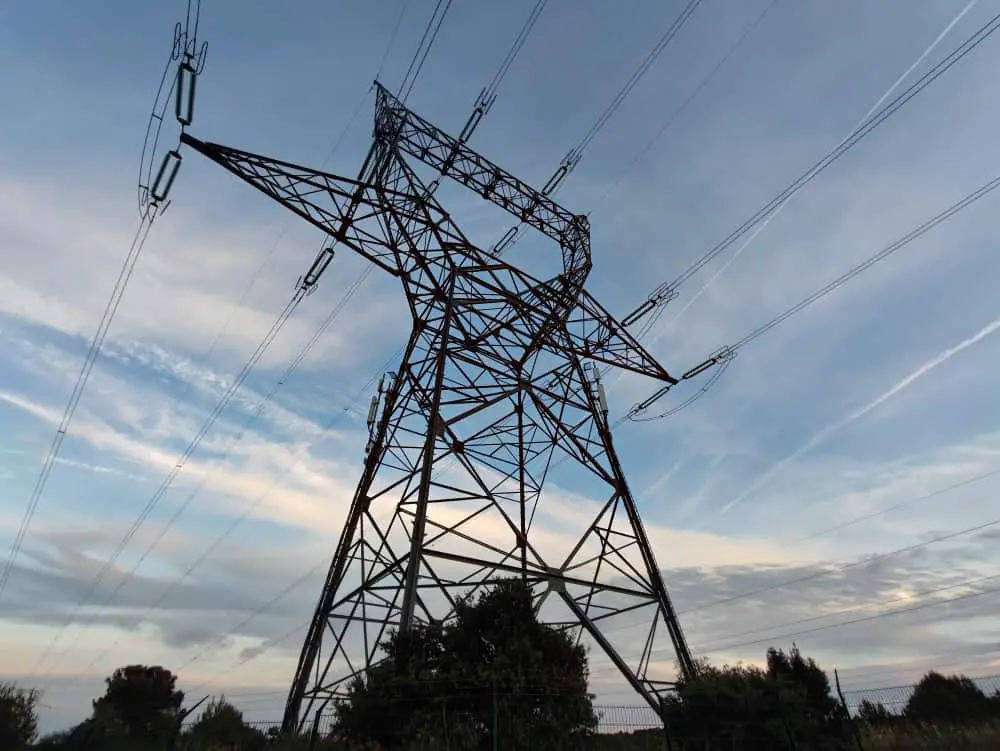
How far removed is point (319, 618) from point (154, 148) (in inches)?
476

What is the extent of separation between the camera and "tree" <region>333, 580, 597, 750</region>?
35.7 ft

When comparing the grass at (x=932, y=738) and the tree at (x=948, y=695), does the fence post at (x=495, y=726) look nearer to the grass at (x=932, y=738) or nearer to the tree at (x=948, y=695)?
the grass at (x=932, y=738)

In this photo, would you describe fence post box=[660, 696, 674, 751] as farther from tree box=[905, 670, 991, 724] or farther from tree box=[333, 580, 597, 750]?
tree box=[905, 670, 991, 724]

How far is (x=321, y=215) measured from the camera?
53.2 ft

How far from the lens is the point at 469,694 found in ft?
37.1

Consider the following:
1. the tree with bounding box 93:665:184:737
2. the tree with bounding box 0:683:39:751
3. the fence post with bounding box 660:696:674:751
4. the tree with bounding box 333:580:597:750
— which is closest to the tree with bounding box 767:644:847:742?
the fence post with bounding box 660:696:674:751

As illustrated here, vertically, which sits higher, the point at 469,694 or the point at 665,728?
the point at 469,694

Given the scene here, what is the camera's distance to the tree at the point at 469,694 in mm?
10891

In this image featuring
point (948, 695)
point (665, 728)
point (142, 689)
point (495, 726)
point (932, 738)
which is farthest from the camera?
point (142, 689)

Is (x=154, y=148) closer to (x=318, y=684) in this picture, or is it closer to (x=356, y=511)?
(x=356, y=511)

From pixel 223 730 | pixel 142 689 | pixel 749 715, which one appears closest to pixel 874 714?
pixel 749 715

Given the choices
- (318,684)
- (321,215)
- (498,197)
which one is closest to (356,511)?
(318,684)

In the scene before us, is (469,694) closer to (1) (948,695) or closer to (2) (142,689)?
(1) (948,695)

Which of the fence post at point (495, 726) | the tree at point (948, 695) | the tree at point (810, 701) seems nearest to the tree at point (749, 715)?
the tree at point (810, 701)
